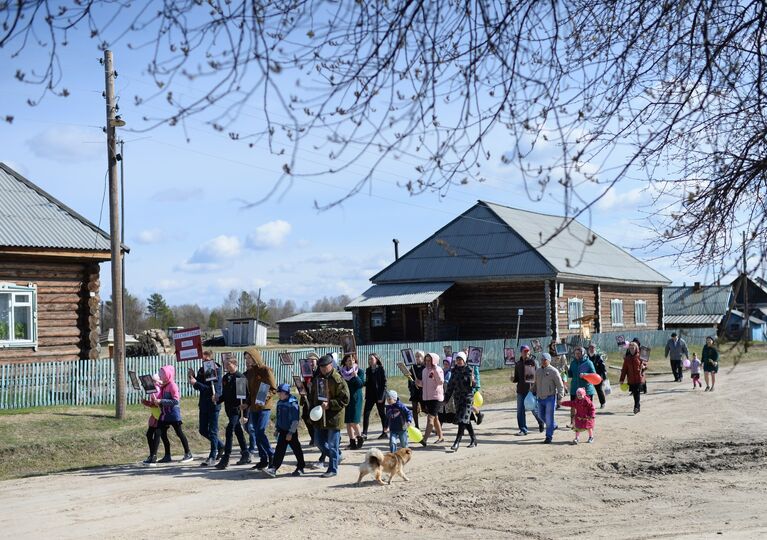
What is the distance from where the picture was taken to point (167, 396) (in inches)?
564

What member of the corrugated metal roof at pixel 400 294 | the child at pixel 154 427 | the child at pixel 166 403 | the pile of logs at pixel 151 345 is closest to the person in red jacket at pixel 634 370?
the child at pixel 166 403

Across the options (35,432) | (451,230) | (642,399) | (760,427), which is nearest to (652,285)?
(451,230)

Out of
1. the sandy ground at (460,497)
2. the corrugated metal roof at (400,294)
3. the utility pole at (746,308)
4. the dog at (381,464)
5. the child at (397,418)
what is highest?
the corrugated metal roof at (400,294)

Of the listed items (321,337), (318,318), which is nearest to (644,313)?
(321,337)

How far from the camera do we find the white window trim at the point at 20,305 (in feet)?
68.4

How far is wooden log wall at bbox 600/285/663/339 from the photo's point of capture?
147 feet

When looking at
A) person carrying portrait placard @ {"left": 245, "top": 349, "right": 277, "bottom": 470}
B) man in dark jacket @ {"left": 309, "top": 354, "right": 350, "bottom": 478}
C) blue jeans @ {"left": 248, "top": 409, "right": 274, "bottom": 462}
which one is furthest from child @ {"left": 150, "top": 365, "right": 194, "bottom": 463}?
man in dark jacket @ {"left": 309, "top": 354, "right": 350, "bottom": 478}

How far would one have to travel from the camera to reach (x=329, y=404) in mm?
13070

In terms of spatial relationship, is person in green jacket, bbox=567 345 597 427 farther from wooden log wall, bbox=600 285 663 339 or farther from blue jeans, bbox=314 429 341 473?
wooden log wall, bbox=600 285 663 339

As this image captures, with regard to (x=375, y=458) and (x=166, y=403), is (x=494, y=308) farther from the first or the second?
(x=375, y=458)

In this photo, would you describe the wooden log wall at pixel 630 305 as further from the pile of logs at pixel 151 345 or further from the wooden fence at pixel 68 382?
the wooden fence at pixel 68 382

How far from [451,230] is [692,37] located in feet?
120

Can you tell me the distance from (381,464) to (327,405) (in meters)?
1.50

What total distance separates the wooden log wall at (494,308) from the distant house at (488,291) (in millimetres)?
46
